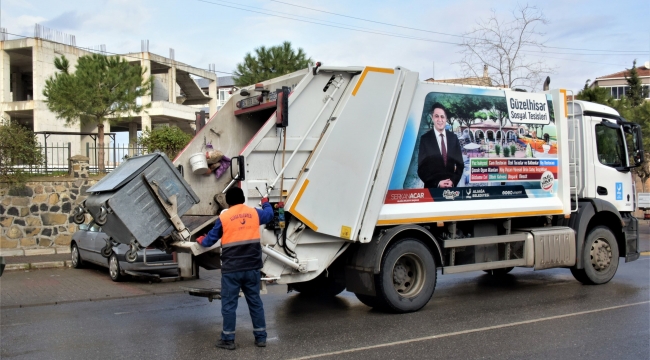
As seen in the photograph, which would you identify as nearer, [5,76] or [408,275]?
[408,275]

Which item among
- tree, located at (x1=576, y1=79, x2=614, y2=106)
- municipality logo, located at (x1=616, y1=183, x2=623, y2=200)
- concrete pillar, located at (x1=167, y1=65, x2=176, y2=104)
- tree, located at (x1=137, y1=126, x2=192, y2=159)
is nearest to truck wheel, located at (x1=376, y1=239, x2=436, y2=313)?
municipality logo, located at (x1=616, y1=183, x2=623, y2=200)

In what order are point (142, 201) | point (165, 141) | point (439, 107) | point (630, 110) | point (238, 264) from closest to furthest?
point (238, 264) → point (142, 201) → point (439, 107) → point (165, 141) → point (630, 110)

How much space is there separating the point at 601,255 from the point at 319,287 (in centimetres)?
453

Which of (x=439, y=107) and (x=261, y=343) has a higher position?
(x=439, y=107)

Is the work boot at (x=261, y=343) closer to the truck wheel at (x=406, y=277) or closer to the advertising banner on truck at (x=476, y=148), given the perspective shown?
the truck wheel at (x=406, y=277)

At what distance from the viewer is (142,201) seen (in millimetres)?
6516

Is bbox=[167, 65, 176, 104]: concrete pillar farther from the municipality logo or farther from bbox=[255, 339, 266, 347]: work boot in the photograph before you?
bbox=[255, 339, 266, 347]: work boot

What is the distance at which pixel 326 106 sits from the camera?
734cm

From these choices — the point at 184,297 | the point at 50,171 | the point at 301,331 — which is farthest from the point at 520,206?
the point at 50,171

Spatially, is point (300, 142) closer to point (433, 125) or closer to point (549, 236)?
point (433, 125)

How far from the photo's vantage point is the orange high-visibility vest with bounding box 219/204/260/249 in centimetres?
612

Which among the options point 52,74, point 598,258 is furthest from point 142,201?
point 52,74

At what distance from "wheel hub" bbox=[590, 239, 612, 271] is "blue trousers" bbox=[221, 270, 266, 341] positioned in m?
6.02

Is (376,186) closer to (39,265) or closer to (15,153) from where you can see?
(39,265)
